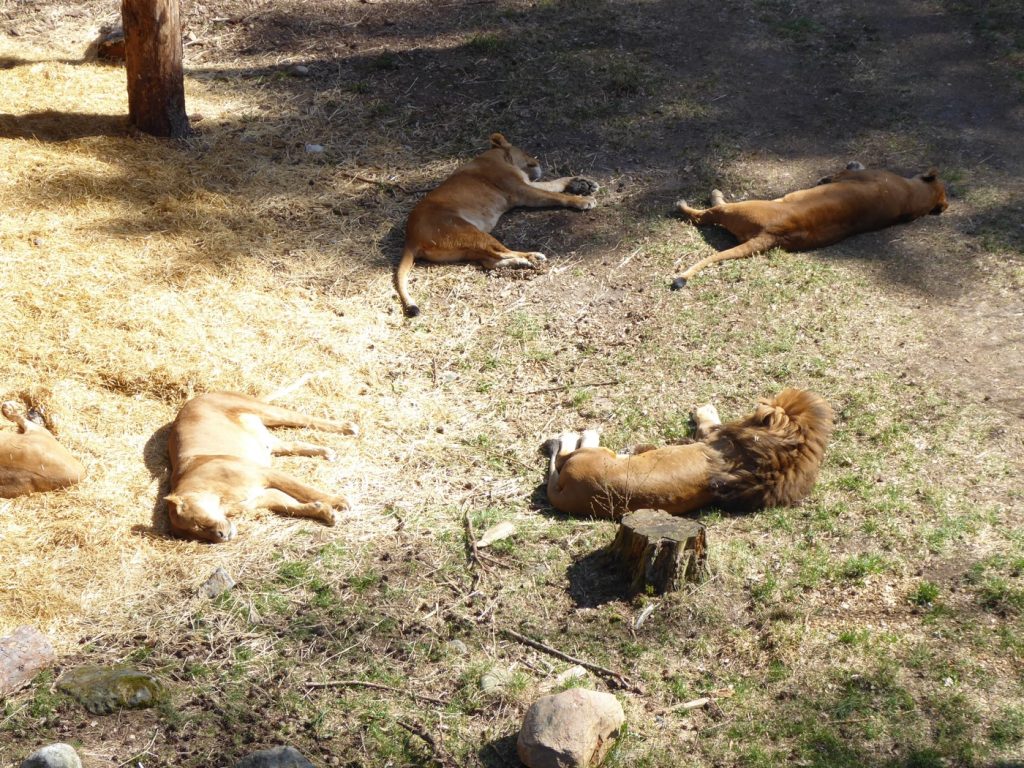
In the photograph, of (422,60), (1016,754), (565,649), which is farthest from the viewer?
(422,60)

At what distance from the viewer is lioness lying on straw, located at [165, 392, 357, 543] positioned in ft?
20.5

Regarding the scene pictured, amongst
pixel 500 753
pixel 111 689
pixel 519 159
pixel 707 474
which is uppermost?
pixel 519 159

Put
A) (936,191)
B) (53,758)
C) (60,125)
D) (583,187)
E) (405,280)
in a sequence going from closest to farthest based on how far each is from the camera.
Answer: (53,758) → (405,280) → (936,191) → (583,187) → (60,125)

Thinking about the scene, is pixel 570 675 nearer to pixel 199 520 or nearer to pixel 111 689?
pixel 111 689

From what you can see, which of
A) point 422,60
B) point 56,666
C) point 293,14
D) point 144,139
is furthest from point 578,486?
point 293,14

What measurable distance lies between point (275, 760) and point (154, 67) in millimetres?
8068

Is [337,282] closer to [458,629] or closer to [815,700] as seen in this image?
[458,629]

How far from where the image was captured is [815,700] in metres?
5.09

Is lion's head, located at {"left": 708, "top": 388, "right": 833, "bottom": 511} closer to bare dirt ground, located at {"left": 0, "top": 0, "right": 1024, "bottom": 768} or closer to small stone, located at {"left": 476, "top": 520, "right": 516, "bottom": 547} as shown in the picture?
bare dirt ground, located at {"left": 0, "top": 0, "right": 1024, "bottom": 768}

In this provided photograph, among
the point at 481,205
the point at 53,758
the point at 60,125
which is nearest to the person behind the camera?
the point at 53,758

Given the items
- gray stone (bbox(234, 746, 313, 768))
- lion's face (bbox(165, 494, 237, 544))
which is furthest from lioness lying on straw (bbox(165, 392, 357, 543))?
gray stone (bbox(234, 746, 313, 768))

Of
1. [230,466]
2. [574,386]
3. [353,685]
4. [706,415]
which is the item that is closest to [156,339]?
[230,466]

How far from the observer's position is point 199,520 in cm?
617

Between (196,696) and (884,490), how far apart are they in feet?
13.9
